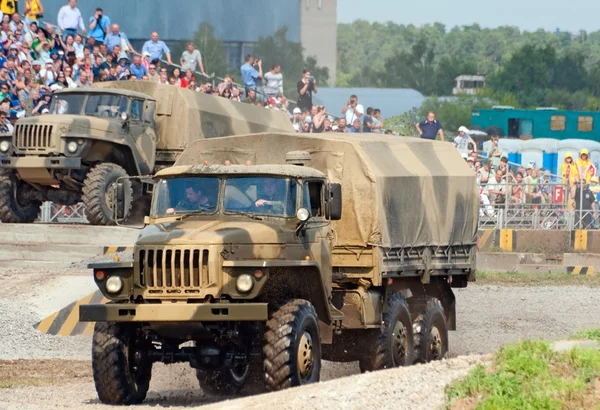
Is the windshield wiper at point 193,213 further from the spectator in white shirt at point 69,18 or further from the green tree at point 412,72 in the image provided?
Answer: the green tree at point 412,72

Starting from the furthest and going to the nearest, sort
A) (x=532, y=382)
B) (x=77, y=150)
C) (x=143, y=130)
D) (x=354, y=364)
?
(x=143, y=130) → (x=77, y=150) → (x=354, y=364) → (x=532, y=382)

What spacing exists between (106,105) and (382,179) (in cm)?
845

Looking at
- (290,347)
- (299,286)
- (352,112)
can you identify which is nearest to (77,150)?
(299,286)

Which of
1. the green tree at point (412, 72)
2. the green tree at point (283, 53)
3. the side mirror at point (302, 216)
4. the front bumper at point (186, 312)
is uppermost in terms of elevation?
the green tree at point (412, 72)

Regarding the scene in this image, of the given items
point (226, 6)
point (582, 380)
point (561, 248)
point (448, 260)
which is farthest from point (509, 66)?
point (582, 380)

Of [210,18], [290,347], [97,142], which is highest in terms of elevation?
[210,18]

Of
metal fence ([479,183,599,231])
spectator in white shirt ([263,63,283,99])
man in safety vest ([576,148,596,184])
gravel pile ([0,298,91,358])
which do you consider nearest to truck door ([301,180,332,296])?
gravel pile ([0,298,91,358])

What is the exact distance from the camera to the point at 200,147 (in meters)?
15.7

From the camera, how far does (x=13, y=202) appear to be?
2236 centimetres

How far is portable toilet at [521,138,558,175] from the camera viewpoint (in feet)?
140

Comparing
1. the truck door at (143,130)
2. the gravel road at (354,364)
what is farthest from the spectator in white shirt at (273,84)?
the gravel road at (354,364)

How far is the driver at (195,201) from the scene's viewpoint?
12992mm

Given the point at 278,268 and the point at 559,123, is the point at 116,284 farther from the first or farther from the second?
the point at 559,123

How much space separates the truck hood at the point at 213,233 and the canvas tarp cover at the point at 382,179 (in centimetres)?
222
